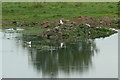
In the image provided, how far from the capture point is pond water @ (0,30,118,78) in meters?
12.2

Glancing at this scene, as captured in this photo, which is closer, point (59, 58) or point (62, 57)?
point (59, 58)

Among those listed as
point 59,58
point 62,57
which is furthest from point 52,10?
point 59,58

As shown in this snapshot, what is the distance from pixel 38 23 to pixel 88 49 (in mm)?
6403

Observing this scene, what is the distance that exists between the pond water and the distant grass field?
219 inches

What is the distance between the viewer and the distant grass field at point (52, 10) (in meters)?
22.9

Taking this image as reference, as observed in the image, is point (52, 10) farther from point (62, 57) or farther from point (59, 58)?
point (59, 58)

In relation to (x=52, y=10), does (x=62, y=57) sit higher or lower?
lower

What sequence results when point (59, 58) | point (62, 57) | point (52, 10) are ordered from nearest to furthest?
point (59, 58) → point (62, 57) → point (52, 10)

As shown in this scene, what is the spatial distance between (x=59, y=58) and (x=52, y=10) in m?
11.1

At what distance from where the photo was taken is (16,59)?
1388cm

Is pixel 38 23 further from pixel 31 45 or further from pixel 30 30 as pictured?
pixel 31 45

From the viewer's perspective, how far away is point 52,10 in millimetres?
24734

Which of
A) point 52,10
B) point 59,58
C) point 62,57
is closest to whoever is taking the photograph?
point 59,58

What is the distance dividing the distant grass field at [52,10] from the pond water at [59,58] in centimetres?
557
